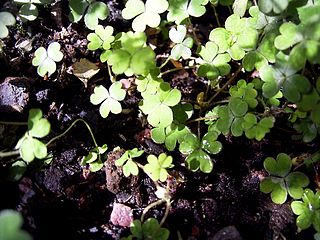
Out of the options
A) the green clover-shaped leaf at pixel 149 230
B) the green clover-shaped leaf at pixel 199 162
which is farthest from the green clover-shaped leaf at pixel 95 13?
the green clover-shaped leaf at pixel 149 230

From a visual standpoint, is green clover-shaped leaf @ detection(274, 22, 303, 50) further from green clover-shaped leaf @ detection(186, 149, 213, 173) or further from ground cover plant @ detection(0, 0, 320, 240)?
green clover-shaped leaf @ detection(186, 149, 213, 173)

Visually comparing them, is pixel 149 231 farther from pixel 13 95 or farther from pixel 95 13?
pixel 95 13

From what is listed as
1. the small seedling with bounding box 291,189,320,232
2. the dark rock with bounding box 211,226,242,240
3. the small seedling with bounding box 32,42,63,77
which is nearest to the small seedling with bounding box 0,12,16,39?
the small seedling with bounding box 32,42,63,77

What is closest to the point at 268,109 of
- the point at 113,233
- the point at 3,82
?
the point at 113,233

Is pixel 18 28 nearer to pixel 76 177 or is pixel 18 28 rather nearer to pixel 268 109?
pixel 76 177

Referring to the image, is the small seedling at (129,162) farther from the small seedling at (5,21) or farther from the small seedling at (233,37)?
the small seedling at (5,21)
